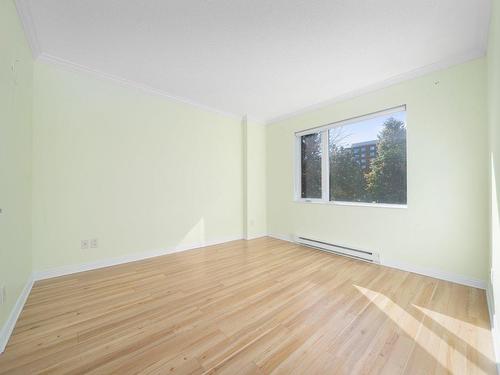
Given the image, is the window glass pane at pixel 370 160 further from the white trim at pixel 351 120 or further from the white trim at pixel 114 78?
the white trim at pixel 114 78

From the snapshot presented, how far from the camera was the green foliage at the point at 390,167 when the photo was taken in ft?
9.50

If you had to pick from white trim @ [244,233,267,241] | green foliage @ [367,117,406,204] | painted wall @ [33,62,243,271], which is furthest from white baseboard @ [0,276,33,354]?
green foliage @ [367,117,406,204]

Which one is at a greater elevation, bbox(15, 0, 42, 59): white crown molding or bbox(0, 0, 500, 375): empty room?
bbox(15, 0, 42, 59): white crown molding

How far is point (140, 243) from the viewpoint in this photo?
3170mm

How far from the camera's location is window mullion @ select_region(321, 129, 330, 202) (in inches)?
149

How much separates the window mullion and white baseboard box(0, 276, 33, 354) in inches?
154

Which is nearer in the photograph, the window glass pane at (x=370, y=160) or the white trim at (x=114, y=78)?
the white trim at (x=114, y=78)

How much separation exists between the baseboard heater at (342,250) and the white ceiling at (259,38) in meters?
2.40

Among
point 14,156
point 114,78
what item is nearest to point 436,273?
point 14,156

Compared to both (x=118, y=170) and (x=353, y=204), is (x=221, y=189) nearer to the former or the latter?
(x=118, y=170)

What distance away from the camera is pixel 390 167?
3.02 metres

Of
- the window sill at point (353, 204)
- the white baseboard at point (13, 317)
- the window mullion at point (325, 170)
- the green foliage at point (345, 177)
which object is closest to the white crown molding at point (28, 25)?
the white baseboard at point (13, 317)

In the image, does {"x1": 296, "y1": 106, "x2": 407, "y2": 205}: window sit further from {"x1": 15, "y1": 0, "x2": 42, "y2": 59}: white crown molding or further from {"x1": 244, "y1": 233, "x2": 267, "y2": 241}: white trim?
{"x1": 15, "y1": 0, "x2": 42, "y2": 59}: white crown molding

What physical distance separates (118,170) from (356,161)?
11.7 ft
